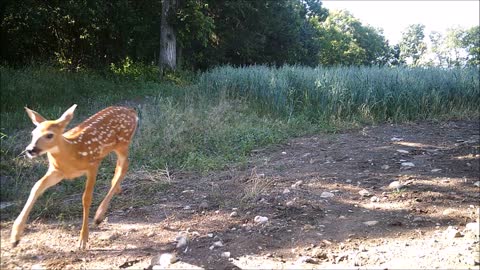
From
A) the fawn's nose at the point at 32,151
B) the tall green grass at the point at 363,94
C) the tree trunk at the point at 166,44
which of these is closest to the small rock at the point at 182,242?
the fawn's nose at the point at 32,151

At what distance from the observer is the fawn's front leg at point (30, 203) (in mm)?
3184

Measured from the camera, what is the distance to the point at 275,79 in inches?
438

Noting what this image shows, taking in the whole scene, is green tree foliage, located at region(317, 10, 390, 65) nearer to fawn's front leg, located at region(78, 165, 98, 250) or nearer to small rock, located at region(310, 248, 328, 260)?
small rock, located at region(310, 248, 328, 260)

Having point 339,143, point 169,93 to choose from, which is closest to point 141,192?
point 339,143

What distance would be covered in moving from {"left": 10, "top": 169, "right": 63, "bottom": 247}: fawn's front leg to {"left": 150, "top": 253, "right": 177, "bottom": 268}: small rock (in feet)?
3.25

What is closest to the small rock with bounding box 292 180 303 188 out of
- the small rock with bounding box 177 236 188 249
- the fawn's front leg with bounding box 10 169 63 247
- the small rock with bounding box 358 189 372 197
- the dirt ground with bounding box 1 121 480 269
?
the dirt ground with bounding box 1 121 480 269

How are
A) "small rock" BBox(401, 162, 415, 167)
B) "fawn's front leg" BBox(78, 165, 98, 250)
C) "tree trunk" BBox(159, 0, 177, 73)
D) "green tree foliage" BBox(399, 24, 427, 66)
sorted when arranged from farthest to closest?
"green tree foliage" BBox(399, 24, 427, 66), "tree trunk" BBox(159, 0, 177, 73), "small rock" BBox(401, 162, 415, 167), "fawn's front leg" BBox(78, 165, 98, 250)

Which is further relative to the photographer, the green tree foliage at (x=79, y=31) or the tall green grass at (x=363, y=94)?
the green tree foliage at (x=79, y=31)

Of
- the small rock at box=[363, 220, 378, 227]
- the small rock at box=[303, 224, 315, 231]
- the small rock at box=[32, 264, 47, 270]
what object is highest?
the small rock at box=[363, 220, 378, 227]

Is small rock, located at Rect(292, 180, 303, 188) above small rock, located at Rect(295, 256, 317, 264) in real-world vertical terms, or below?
above

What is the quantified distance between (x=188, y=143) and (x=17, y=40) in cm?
943

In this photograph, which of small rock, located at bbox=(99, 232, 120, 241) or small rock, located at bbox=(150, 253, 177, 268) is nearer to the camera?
small rock, located at bbox=(150, 253, 177, 268)

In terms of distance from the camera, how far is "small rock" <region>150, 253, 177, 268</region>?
3.45 metres

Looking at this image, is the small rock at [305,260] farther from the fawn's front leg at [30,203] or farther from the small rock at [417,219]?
the fawn's front leg at [30,203]
